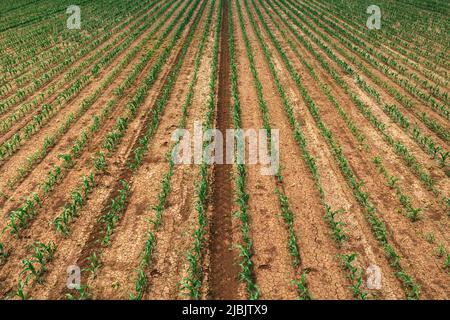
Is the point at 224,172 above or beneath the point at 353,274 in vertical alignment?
above

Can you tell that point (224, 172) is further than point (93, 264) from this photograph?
Yes

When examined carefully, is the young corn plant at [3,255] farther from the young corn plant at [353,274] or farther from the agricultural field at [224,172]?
the young corn plant at [353,274]

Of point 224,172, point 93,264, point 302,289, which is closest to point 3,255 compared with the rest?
point 93,264

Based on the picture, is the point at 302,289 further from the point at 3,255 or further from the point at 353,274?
the point at 3,255

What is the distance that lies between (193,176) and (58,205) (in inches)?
148

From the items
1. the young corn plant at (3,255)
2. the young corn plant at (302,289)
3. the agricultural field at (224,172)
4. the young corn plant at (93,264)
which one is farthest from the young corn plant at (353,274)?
the young corn plant at (3,255)

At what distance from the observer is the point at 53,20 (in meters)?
28.5

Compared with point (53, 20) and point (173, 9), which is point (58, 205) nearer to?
point (53, 20)

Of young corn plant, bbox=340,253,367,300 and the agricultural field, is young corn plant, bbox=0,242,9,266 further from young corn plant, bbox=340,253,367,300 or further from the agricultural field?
young corn plant, bbox=340,253,367,300

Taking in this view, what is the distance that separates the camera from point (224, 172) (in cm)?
1080

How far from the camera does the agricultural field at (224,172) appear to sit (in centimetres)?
757

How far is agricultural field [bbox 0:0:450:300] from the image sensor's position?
757 centimetres

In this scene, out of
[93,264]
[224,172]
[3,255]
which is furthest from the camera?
[224,172]

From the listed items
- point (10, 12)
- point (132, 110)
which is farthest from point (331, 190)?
point (10, 12)
